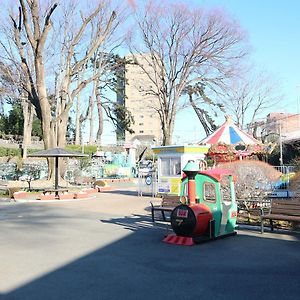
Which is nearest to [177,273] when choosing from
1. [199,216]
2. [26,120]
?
[199,216]

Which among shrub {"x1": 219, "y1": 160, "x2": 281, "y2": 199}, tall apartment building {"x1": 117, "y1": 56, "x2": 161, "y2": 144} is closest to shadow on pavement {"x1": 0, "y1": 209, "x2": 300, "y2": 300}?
shrub {"x1": 219, "y1": 160, "x2": 281, "y2": 199}

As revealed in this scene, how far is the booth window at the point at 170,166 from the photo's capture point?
68.0ft

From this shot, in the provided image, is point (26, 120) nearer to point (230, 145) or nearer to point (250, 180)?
point (230, 145)

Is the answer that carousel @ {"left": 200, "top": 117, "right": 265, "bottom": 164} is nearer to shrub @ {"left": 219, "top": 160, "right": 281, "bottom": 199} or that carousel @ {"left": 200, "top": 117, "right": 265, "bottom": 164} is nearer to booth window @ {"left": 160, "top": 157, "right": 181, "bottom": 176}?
booth window @ {"left": 160, "top": 157, "right": 181, "bottom": 176}

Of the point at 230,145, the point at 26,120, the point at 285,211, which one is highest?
the point at 26,120

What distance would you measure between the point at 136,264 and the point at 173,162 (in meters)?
13.7

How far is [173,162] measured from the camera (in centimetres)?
2094

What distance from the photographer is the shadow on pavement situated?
225 inches

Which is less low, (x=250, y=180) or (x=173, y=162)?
(x=173, y=162)

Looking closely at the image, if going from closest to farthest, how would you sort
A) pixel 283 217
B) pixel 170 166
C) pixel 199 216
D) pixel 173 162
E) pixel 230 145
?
1. pixel 199 216
2. pixel 283 217
3. pixel 173 162
4. pixel 170 166
5. pixel 230 145

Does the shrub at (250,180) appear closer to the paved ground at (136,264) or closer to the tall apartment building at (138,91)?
the paved ground at (136,264)

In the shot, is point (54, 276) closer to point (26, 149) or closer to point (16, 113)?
point (26, 149)

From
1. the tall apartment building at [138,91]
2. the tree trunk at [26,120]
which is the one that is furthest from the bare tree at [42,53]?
the tree trunk at [26,120]

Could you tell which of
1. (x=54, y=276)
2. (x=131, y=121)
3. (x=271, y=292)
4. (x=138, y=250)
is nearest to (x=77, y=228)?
(x=138, y=250)
